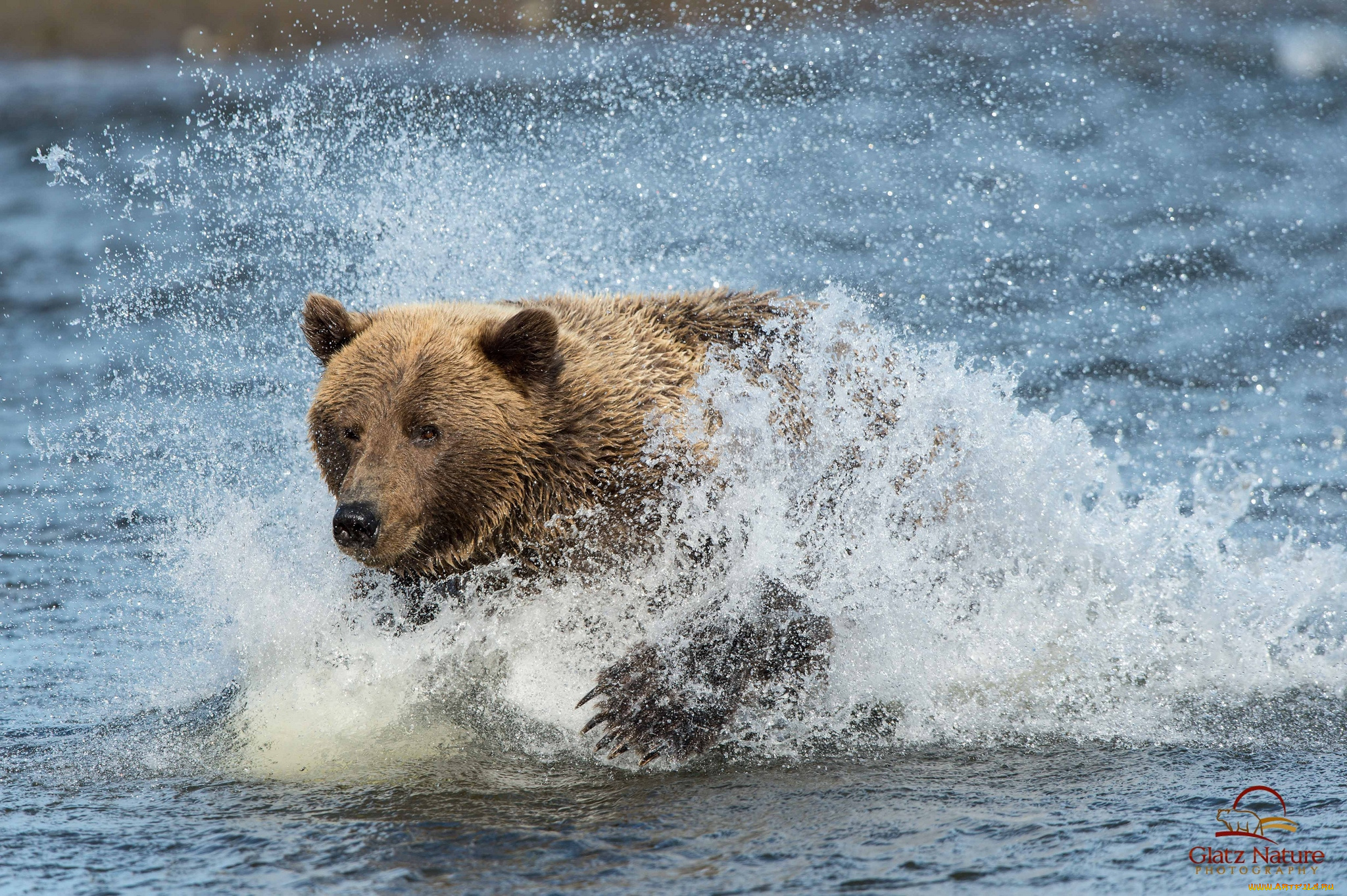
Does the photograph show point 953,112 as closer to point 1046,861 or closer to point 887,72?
point 887,72

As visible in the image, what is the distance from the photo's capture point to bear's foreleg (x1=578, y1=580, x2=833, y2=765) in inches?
193

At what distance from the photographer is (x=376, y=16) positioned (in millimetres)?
24203

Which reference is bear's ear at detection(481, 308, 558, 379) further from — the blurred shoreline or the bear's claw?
the blurred shoreline

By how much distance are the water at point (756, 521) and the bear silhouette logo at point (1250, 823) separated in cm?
10

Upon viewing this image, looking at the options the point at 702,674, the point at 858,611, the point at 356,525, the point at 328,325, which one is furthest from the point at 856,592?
the point at 328,325

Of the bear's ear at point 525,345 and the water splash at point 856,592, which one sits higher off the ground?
the bear's ear at point 525,345

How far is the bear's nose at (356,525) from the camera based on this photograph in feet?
15.4

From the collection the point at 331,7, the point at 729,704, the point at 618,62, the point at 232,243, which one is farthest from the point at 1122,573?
the point at 331,7

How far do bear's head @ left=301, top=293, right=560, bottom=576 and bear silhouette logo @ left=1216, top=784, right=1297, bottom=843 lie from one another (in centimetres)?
275

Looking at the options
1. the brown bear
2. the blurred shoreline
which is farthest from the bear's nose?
the blurred shoreline

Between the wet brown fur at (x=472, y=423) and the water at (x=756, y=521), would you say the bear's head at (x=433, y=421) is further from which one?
the water at (x=756, y=521)

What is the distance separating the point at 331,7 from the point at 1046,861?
78.8 feet

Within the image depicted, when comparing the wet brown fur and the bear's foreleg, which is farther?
the wet brown fur

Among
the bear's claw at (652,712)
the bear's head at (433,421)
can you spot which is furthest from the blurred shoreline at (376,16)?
the bear's claw at (652,712)
